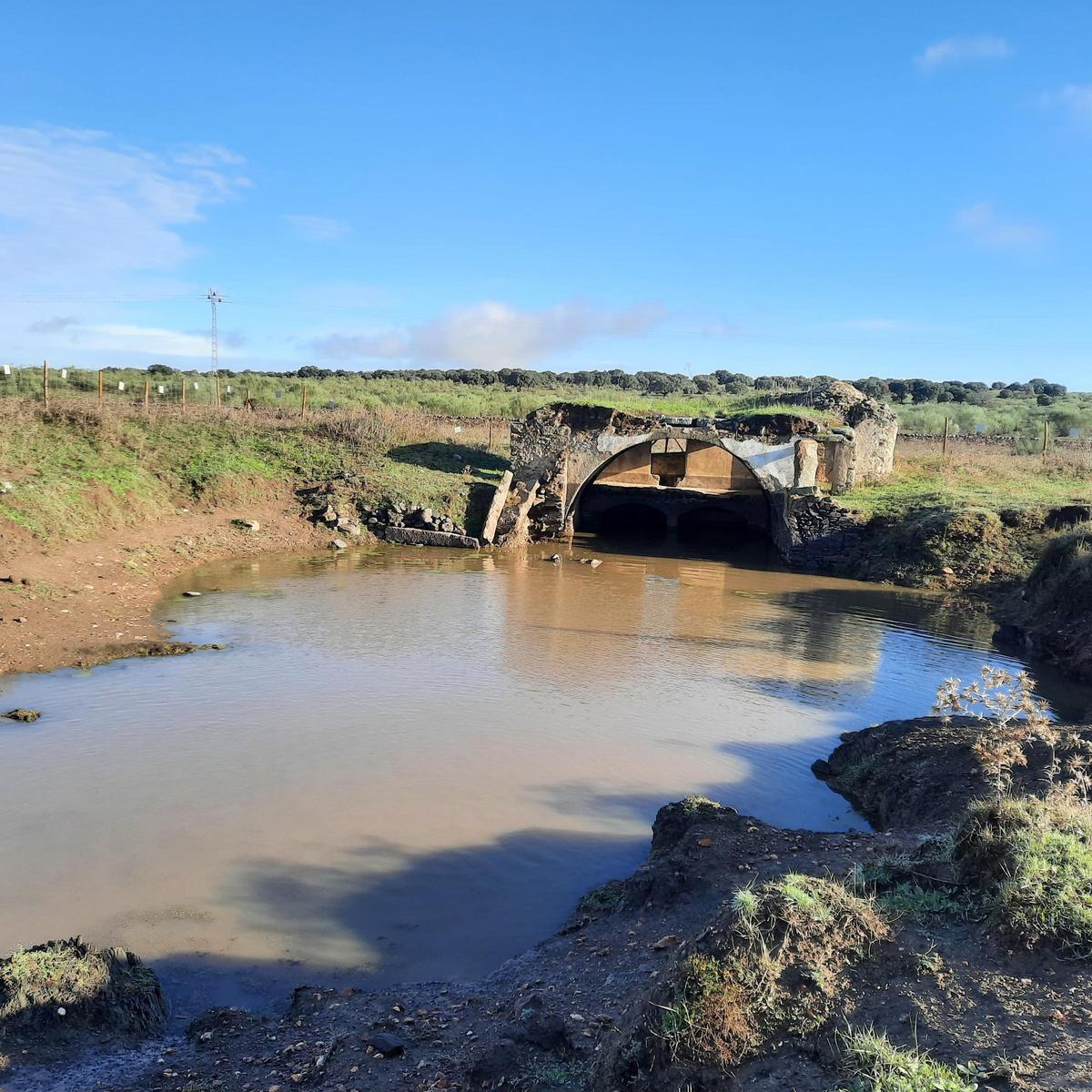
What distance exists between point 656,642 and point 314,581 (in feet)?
22.8

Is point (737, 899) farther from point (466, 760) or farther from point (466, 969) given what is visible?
point (466, 760)

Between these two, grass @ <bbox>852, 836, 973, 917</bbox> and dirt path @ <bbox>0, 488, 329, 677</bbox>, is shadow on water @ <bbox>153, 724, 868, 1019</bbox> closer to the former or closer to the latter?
grass @ <bbox>852, 836, 973, 917</bbox>

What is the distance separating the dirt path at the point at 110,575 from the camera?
1168cm

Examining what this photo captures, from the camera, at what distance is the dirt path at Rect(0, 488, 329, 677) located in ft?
38.3

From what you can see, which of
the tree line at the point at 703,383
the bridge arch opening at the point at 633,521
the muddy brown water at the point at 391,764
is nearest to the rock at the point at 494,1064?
the muddy brown water at the point at 391,764

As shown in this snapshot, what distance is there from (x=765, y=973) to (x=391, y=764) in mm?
5276

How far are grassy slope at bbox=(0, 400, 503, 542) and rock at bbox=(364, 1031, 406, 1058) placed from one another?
13.9 metres

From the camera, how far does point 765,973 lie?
11.7 ft

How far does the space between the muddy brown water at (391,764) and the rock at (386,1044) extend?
964mm

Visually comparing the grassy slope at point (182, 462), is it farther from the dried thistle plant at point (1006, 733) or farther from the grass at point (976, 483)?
the dried thistle plant at point (1006, 733)

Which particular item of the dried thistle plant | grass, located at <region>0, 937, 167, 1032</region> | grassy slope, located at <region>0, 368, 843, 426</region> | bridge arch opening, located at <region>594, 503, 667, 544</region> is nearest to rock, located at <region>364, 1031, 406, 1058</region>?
grass, located at <region>0, 937, 167, 1032</region>

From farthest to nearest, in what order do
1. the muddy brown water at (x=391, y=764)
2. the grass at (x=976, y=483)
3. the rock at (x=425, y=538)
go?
the rock at (x=425, y=538) < the grass at (x=976, y=483) < the muddy brown water at (x=391, y=764)

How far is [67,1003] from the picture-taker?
4504 mm

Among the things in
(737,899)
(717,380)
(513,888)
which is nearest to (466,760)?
(513,888)
